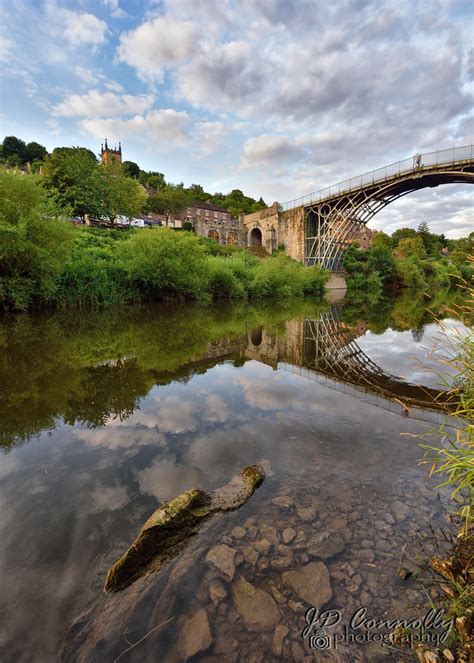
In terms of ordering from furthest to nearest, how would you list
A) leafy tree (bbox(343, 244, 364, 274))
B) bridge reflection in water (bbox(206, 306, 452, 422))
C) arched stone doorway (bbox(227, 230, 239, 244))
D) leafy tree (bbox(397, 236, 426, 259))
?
leafy tree (bbox(397, 236, 426, 259)) < arched stone doorway (bbox(227, 230, 239, 244)) < leafy tree (bbox(343, 244, 364, 274)) < bridge reflection in water (bbox(206, 306, 452, 422))

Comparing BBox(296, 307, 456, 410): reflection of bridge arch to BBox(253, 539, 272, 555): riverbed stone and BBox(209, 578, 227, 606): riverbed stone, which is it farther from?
BBox(209, 578, 227, 606): riverbed stone

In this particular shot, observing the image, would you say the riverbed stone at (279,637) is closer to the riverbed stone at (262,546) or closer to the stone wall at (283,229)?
the riverbed stone at (262,546)

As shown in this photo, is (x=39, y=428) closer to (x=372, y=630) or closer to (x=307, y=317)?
(x=372, y=630)

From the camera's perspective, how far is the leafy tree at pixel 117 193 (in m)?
33.3

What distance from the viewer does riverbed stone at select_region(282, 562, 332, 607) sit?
79.7 inches

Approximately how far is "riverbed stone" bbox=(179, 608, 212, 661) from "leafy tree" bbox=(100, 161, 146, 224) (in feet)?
122

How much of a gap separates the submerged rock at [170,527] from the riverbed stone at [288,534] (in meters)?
0.49

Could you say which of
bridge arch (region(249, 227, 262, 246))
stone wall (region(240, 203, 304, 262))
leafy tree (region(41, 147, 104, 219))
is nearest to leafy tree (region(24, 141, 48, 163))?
leafy tree (region(41, 147, 104, 219))

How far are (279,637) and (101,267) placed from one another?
17.9m

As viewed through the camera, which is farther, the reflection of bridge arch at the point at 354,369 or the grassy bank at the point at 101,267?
the grassy bank at the point at 101,267

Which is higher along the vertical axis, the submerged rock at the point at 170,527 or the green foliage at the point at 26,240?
the green foliage at the point at 26,240

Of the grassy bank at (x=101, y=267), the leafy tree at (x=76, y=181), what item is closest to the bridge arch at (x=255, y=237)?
the grassy bank at (x=101, y=267)

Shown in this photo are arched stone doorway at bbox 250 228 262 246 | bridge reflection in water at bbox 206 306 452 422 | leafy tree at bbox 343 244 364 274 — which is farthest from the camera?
arched stone doorway at bbox 250 228 262 246

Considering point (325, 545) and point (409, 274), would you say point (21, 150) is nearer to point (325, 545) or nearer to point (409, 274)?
point (409, 274)
